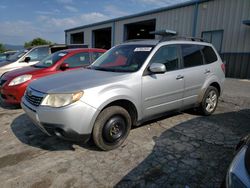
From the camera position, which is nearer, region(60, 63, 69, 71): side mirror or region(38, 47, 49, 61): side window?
region(60, 63, 69, 71): side mirror

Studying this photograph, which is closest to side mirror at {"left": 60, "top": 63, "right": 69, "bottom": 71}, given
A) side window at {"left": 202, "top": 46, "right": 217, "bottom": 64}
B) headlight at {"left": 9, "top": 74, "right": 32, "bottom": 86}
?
headlight at {"left": 9, "top": 74, "right": 32, "bottom": 86}

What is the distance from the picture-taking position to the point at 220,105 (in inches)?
236

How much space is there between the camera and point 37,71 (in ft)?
17.8

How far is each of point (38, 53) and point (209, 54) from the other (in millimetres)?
6142

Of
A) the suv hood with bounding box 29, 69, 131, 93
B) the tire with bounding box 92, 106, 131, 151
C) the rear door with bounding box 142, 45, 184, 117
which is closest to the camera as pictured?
the suv hood with bounding box 29, 69, 131, 93

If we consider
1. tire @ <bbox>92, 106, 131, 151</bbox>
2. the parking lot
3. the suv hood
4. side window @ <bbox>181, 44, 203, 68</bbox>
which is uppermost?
side window @ <bbox>181, 44, 203, 68</bbox>

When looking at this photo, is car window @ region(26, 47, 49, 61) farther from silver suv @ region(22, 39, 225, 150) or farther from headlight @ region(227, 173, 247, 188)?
headlight @ region(227, 173, 247, 188)

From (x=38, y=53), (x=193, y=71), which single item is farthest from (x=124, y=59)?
(x=38, y=53)

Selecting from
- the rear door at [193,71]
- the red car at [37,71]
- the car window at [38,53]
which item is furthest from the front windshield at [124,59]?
the car window at [38,53]

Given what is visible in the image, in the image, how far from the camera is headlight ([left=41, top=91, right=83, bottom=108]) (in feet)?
9.22

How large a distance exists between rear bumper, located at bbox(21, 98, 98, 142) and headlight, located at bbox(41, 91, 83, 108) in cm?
6

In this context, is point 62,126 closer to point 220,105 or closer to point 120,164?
point 120,164

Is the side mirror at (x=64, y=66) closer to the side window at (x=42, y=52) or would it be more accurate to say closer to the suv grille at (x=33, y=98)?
the suv grille at (x=33, y=98)

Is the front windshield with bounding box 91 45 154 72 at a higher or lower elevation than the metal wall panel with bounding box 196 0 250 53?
lower
